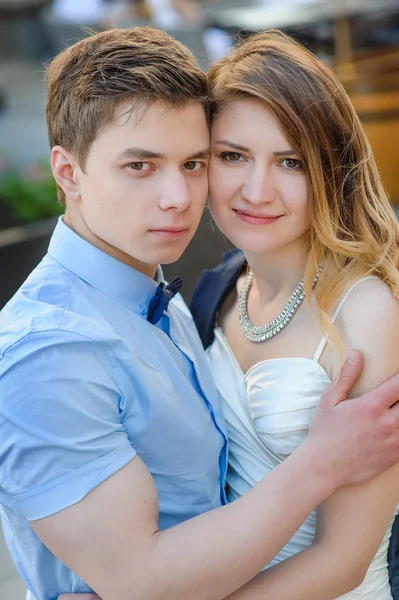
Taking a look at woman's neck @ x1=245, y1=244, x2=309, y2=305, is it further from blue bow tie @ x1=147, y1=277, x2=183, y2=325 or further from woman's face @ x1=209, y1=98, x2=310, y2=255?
blue bow tie @ x1=147, y1=277, x2=183, y2=325

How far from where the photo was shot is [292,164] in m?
1.92

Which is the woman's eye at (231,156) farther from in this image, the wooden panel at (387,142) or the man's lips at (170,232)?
the wooden panel at (387,142)

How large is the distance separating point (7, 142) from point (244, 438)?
20.4 ft

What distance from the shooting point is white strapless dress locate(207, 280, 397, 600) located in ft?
6.20

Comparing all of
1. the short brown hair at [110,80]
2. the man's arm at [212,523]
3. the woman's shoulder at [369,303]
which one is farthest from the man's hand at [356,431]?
the short brown hair at [110,80]

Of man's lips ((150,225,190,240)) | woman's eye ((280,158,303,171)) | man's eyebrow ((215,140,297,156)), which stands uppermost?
man's eyebrow ((215,140,297,156))

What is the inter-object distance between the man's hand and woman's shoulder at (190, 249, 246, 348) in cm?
67

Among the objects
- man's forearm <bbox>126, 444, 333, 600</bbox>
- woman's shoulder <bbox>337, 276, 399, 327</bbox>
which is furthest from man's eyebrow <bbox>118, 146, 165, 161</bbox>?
man's forearm <bbox>126, 444, 333, 600</bbox>

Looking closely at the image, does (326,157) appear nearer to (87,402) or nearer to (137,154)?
(137,154)

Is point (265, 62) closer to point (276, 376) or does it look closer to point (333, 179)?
point (333, 179)

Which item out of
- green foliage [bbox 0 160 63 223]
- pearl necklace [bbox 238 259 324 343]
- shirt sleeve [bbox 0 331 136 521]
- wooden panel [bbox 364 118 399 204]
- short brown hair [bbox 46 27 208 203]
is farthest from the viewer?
wooden panel [bbox 364 118 399 204]

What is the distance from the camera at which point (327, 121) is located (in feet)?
6.27

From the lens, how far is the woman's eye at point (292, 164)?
6.27 ft

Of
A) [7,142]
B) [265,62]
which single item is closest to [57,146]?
[265,62]
